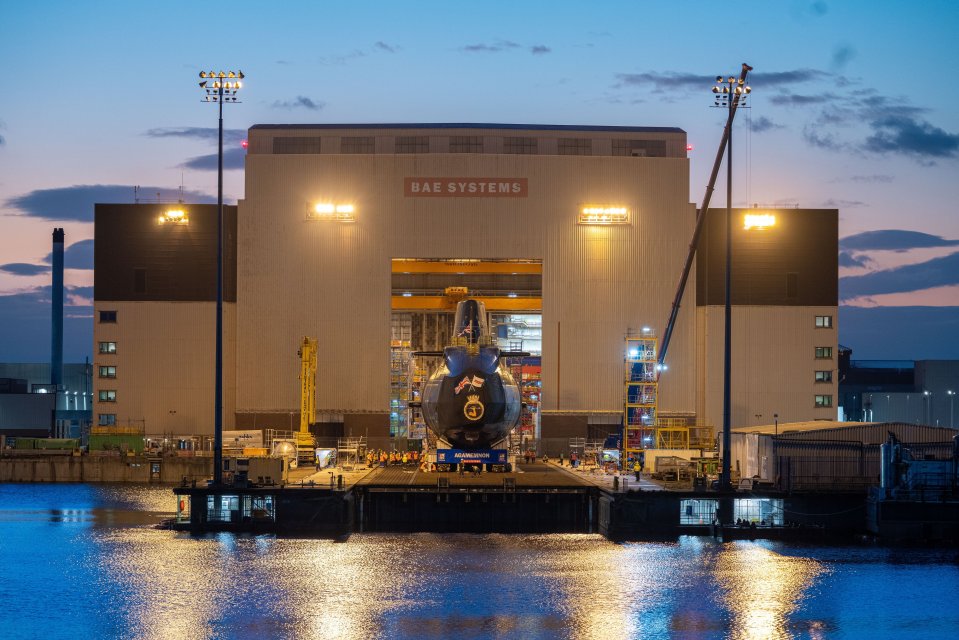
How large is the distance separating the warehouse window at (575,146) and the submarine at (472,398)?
31.5 m

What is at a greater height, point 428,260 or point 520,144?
point 520,144

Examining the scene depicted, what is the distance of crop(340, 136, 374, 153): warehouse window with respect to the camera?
105m

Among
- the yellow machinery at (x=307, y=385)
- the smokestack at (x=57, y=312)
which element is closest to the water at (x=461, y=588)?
the yellow machinery at (x=307, y=385)

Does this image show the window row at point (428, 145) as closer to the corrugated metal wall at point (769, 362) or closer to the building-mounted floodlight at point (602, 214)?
the building-mounted floodlight at point (602, 214)

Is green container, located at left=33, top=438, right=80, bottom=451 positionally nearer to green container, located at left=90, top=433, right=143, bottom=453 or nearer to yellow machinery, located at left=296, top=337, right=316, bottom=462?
green container, located at left=90, top=433, right=143, bottom=453

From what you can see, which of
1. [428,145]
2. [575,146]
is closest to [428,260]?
[428,145]

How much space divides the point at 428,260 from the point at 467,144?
10.1 metres

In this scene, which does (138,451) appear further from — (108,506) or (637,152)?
(637,152)

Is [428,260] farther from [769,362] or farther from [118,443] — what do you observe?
[118,443]

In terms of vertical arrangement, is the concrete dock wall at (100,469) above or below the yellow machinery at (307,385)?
below

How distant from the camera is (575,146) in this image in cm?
10575

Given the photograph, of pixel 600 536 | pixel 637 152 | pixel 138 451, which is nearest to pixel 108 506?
pixel 138 451

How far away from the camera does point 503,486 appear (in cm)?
6869

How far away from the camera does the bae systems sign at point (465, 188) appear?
102 metres
